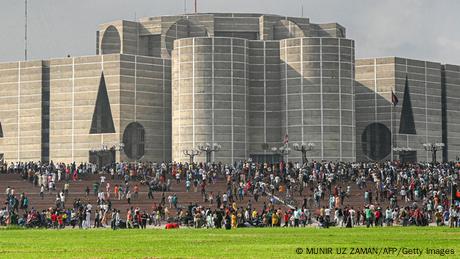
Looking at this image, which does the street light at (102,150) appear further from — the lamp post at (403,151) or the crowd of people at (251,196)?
the lamp post at (403,151)

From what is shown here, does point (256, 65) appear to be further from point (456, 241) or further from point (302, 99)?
point (456, 241)

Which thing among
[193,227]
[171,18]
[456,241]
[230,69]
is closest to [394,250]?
[456,241]

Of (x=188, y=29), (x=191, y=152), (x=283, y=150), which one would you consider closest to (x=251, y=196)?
(x=283, y=150)

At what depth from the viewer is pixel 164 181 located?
304 ft

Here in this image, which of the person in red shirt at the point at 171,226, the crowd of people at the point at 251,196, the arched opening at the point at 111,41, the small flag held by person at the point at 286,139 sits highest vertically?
the arched opening at the point at 111,41

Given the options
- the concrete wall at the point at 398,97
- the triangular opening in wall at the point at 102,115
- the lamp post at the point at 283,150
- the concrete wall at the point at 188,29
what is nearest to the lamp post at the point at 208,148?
the lamp post at the point at 283,150

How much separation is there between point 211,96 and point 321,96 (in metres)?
12.9

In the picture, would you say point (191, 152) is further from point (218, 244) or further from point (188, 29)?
point (218, 244)

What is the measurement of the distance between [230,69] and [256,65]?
5.09 metres

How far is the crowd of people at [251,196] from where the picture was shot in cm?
6956

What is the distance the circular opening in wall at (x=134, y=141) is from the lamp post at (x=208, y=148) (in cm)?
1003

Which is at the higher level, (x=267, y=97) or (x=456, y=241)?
(x=267, y=97)

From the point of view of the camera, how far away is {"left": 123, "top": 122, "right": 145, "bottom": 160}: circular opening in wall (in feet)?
433

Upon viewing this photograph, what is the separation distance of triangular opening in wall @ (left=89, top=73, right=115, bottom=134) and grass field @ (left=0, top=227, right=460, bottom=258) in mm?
77449
